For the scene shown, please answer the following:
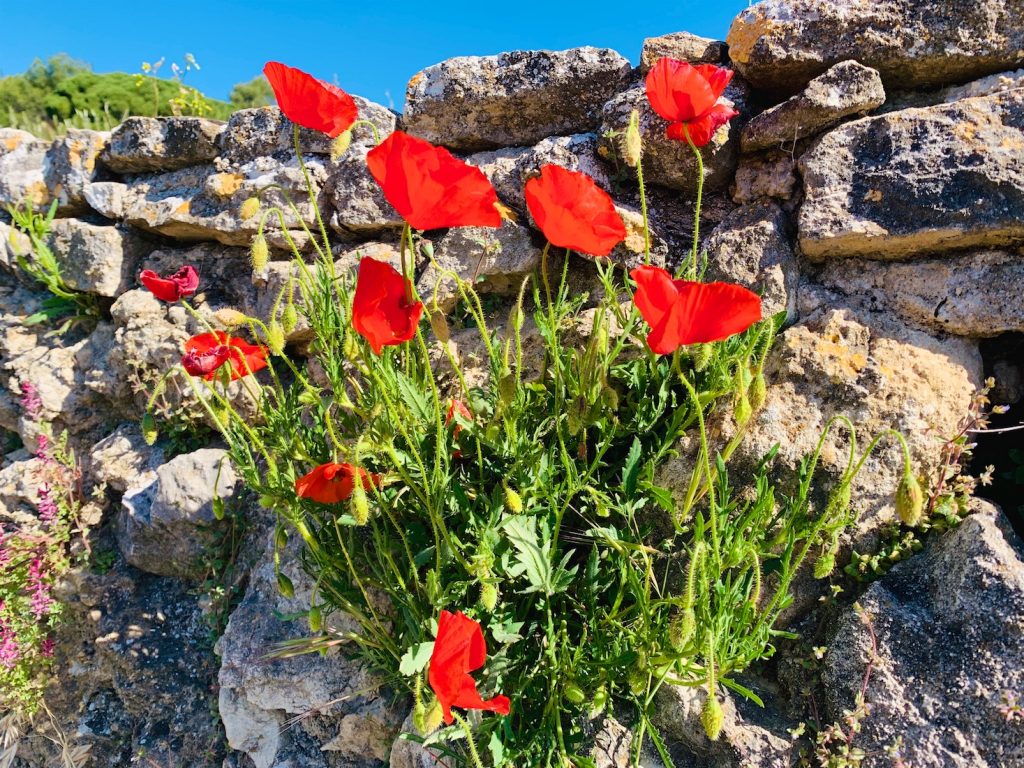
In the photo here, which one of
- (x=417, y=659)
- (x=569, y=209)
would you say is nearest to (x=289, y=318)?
(x=569, y=209)

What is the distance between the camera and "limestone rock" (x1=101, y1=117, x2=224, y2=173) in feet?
10.9

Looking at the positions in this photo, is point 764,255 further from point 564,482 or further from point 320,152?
point 320,152

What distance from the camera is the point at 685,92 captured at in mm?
1782

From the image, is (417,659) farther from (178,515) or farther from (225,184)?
(225,184)

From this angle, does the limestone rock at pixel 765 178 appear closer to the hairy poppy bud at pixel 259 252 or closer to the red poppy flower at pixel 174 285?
the hairy poppy bud at pixel 259 252

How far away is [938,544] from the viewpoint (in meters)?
1.91

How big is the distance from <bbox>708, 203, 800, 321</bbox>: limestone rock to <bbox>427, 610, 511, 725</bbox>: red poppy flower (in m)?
1.46

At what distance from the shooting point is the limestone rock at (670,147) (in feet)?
8.03

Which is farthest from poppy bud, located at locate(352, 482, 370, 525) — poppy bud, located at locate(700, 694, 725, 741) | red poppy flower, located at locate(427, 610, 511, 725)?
poppy bud, located at locate(700, 694, 725, 741)

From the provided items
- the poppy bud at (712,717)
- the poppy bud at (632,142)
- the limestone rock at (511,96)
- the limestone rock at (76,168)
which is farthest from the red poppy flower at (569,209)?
the limestone rock at (76,168)

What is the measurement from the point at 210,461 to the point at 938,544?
2796 millimetres

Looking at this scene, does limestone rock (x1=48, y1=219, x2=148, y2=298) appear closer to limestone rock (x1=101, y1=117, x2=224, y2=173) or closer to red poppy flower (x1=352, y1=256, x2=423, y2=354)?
limestone rock (x1=101, y1=117, x2=224, y2=173)

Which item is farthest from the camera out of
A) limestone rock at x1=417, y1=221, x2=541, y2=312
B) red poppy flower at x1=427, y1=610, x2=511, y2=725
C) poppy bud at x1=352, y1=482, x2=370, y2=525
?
limestone rock at x1=417, y1=221, x2=541, y2=312

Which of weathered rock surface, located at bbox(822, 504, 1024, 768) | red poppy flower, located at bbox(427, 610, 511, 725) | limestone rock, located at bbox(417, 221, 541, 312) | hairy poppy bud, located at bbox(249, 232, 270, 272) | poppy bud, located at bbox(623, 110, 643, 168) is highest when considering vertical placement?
poppy bud, located at bbox(623, 110, 643, 168)
